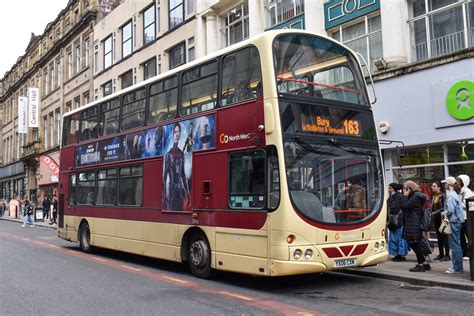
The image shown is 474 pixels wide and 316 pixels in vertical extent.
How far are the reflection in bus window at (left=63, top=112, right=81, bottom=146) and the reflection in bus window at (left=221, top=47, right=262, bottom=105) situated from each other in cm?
726

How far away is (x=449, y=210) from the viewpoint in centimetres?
891

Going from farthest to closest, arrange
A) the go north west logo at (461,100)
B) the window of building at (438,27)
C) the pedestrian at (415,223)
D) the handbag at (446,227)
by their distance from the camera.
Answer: the window of building at (438,27) < the go north west logo at (461,100) < the pedestrian at (415,223) < the handbag at (446,227)

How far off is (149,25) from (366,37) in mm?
16666

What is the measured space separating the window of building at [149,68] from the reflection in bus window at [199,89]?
18576 millimetres

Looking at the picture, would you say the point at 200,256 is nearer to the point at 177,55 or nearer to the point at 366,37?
the point at 366,37

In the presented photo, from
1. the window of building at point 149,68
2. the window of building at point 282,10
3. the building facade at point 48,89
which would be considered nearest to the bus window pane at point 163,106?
the window of building at point 282,10

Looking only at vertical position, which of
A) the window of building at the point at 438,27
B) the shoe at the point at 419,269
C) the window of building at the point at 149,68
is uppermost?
the window of building at the point at 149,68

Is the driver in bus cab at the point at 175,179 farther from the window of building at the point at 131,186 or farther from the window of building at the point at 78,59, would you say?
the window of building at the point at 78,59

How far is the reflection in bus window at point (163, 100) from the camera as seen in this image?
34.1 ft

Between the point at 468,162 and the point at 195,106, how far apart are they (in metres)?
7.61

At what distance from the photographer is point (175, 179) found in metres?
10.0

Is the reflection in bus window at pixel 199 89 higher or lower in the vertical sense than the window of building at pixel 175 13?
lower

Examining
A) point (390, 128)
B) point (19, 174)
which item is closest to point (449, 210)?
point (390, 128)

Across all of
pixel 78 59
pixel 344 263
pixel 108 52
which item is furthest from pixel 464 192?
pixel 78 59
